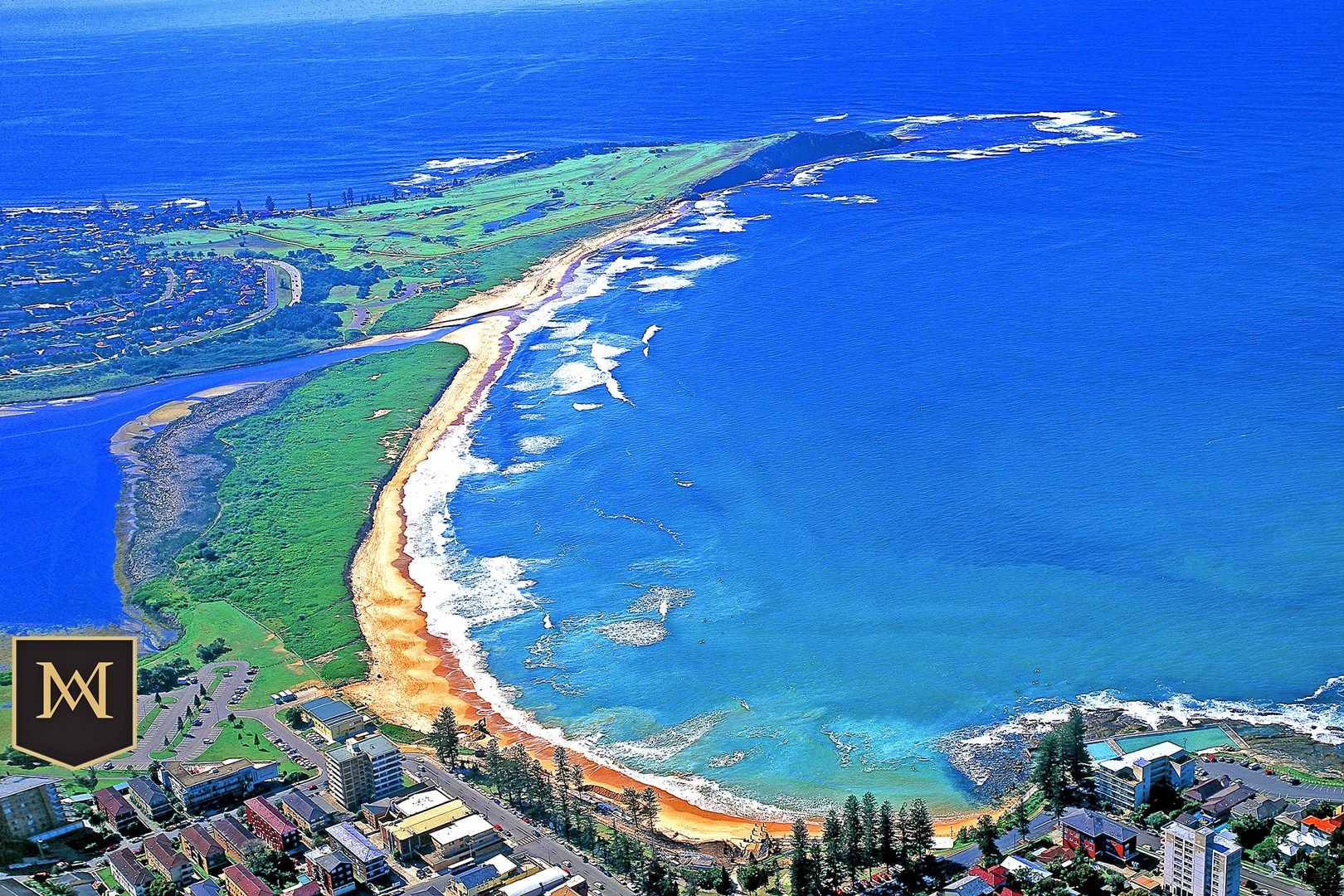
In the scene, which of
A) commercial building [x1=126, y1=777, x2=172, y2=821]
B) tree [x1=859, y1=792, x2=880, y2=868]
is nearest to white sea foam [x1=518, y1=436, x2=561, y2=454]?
commercial building [x1=126, y1=777, x2=172, y2=821]

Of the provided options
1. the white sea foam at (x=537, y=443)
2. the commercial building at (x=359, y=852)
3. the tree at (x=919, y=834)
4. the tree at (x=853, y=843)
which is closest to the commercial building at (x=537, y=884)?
the commercial building at (x=359, y=852)

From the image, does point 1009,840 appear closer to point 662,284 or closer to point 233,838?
point 233,838

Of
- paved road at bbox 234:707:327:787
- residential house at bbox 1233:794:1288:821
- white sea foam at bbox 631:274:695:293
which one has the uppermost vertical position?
white sea foam at bbox 631:274:695:293

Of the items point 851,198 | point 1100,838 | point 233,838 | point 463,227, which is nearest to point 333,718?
point 233,838

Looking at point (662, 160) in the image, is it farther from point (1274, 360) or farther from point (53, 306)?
point (1274, 360)

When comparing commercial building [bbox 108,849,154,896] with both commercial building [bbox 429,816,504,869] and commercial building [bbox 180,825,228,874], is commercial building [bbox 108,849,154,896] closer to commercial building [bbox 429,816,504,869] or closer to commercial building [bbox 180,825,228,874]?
commercial building [bbox 180,825,228,874]

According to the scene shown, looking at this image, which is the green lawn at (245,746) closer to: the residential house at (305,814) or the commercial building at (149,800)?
the residential house at (305,814)
